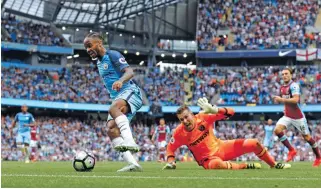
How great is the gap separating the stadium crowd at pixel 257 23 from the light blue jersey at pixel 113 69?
162 feet

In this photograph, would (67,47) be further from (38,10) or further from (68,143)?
(68,143)

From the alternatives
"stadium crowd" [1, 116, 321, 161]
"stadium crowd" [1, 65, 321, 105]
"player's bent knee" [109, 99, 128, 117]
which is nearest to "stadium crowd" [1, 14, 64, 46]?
"stadium crowd" [1, 65, 321, 105]

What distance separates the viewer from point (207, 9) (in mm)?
67250

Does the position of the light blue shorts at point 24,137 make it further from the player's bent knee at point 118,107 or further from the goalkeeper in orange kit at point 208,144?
the player's bent knee at point 118,107

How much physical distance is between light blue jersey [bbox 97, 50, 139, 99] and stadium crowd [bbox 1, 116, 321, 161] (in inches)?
1180

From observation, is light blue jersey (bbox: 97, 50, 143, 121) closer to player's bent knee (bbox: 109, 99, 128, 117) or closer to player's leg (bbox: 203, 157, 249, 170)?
player's bent knee (bbox: 109, 99, 128, 117)

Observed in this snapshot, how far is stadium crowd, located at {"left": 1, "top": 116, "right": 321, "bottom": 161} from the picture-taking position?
43.3 m

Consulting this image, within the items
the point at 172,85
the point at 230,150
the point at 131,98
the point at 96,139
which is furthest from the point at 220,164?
the point at 172,85

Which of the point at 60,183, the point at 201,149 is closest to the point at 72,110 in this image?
the point at 201,149

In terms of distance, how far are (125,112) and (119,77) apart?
74cm

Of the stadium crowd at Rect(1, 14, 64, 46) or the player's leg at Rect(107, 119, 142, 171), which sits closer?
the player's leg at Rect(107, 119, 142, 171)

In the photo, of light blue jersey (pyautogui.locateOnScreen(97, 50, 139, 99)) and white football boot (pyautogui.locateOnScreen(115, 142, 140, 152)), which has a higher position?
light blue jersey (pyautogui.locateOnScreen(97, 50, 139, 99))

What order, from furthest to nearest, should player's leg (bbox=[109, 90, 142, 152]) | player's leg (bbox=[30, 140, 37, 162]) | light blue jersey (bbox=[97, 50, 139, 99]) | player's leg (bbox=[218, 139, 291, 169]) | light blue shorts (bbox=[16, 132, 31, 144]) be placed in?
player's leg (bbox=[30, 140, 37, 162])
light blue shorts (bbox=[16, 132, 31, 144])
player's leg (bbox=[218, 139, 291, 169])
light blue jersey (bbox=[97, 50, 139, 99])
player's leg (bbox=[109, 90, 142, 152])

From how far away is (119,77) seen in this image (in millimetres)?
12289
